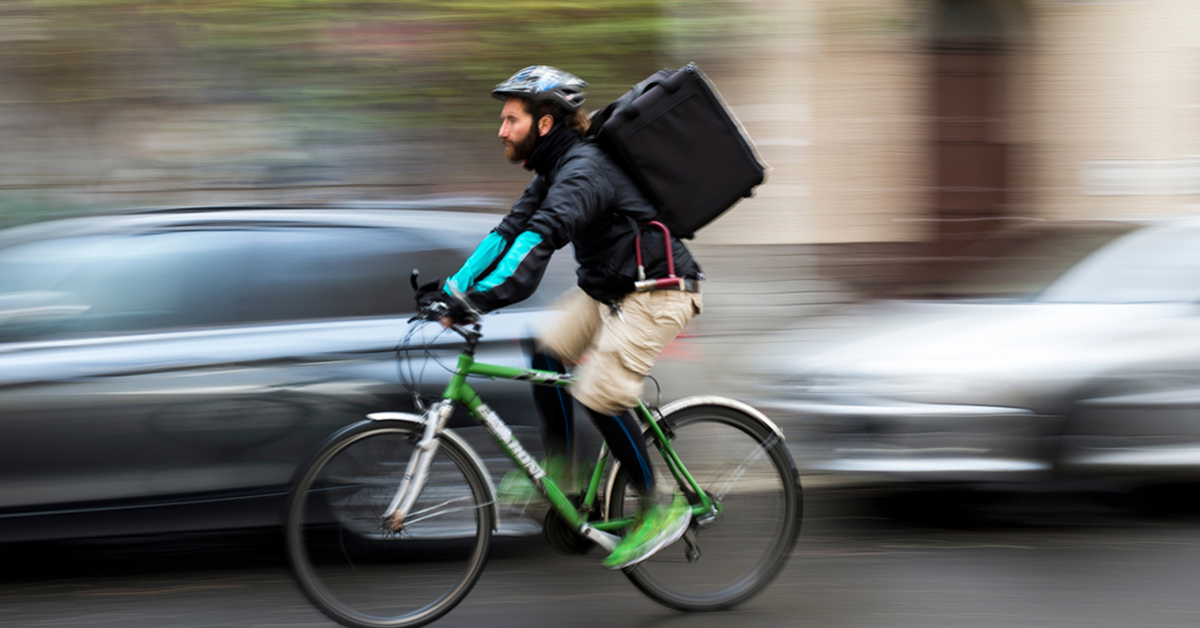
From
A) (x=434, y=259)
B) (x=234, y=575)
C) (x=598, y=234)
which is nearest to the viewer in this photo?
(x=598, y=234)

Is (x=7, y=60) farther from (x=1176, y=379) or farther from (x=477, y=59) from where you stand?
(x=1176, y=379)

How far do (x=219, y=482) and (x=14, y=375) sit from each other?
836mm

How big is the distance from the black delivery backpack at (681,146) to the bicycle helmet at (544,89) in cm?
11

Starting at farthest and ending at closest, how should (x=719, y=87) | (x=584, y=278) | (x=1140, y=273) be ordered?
(x=719, y=87) → (x=1140, y=273) → (x=584, y=278)

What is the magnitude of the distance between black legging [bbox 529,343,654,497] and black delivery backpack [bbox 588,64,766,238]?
2.08ft

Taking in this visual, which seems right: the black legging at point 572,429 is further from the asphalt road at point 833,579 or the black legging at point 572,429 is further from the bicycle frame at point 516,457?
the asphalt road at point 833,579

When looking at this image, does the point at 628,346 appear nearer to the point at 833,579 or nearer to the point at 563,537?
the point at 563,537

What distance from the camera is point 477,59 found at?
8.70 meters

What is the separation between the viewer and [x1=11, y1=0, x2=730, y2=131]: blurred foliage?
8.48 meters

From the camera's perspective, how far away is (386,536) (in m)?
3.62

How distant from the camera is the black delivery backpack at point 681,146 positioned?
3502 mm

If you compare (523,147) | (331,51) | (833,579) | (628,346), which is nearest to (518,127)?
(523,147)

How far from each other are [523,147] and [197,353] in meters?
1.63

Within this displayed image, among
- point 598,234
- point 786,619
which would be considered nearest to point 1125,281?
point 786,619
